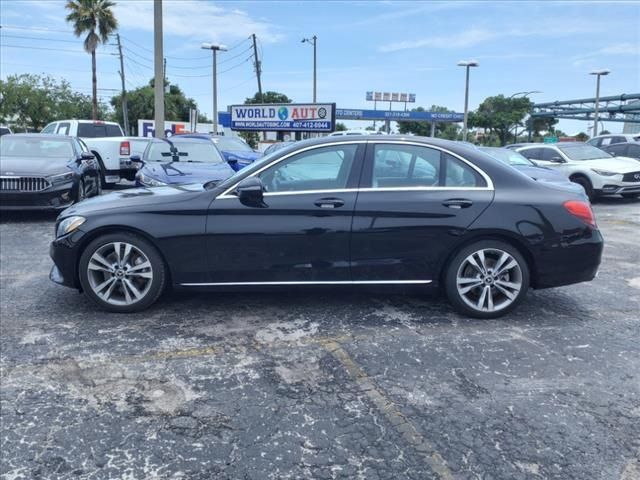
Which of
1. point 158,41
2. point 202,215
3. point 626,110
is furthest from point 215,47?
point 626,110

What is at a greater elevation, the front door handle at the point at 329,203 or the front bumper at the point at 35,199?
the front door handle at the point at 329,203

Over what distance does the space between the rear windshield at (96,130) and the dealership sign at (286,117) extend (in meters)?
4.77

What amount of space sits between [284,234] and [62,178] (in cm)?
620

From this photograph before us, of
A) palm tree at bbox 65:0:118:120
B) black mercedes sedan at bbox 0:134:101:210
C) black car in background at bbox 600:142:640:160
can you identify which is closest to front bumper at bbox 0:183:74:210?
black mercedes sedan at bbox 0:134:101:210

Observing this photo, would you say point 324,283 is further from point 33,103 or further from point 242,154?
point 33,103

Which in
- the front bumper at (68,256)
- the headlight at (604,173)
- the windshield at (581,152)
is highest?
the windshield at (581,152)

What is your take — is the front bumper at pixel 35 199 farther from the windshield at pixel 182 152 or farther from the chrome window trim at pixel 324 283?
the chrome window trim at pixel 324 283

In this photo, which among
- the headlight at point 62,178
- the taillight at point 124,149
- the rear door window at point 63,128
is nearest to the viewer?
the headlight at point 62,178

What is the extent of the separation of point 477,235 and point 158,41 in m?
14.2

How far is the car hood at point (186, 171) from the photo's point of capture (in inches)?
333

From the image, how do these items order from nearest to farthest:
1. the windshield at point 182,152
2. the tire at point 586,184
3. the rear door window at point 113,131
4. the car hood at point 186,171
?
the car hood at point 186,171 → the windshield at point 182,152 → the tire at point 586,184 → the rear door window at point 113,131

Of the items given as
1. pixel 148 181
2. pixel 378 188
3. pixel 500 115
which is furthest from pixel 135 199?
pixel 500 115

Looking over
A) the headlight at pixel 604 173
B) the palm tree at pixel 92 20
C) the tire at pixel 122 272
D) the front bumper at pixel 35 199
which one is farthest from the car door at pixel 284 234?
the palm tree at pixel 92 20

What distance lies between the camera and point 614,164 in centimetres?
1279
